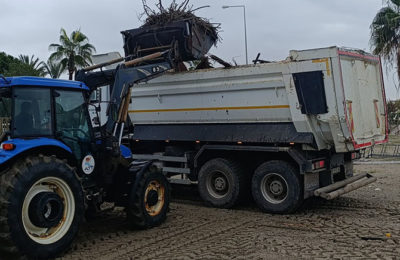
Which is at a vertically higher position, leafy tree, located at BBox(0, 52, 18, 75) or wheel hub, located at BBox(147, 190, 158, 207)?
leafy tree, located at BBox(0, 52, 18, 75)

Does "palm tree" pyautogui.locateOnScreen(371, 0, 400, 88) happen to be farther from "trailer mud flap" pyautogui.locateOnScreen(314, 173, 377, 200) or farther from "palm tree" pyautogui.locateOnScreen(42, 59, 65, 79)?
"palm tree" pyautogui.locateOnScreen(42, 59, 65, 79)

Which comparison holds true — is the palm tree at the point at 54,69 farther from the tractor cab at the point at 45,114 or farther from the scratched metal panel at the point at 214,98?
the tractor cab at the point at 45,114

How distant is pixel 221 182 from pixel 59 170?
383 cm

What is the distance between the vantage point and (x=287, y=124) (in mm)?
7336

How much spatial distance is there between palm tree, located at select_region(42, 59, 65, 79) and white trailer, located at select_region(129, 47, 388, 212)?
63.6 feet

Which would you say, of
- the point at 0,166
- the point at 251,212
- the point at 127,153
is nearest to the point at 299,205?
the point at 251,212

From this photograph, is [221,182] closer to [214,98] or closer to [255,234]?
[214,98]

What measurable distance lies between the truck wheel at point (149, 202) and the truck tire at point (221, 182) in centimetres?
163

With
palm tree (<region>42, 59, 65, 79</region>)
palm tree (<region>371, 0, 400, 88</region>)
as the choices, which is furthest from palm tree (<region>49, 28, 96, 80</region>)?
palm tree (<region>371, 0, 400, 88</region>)

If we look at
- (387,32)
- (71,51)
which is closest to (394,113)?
(387,32)

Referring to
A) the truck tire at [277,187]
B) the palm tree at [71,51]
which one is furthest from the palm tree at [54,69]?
the truck tire at [277,187]

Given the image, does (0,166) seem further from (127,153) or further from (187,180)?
(187,180)

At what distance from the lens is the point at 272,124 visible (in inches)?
296

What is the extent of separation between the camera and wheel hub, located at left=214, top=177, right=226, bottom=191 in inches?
317
